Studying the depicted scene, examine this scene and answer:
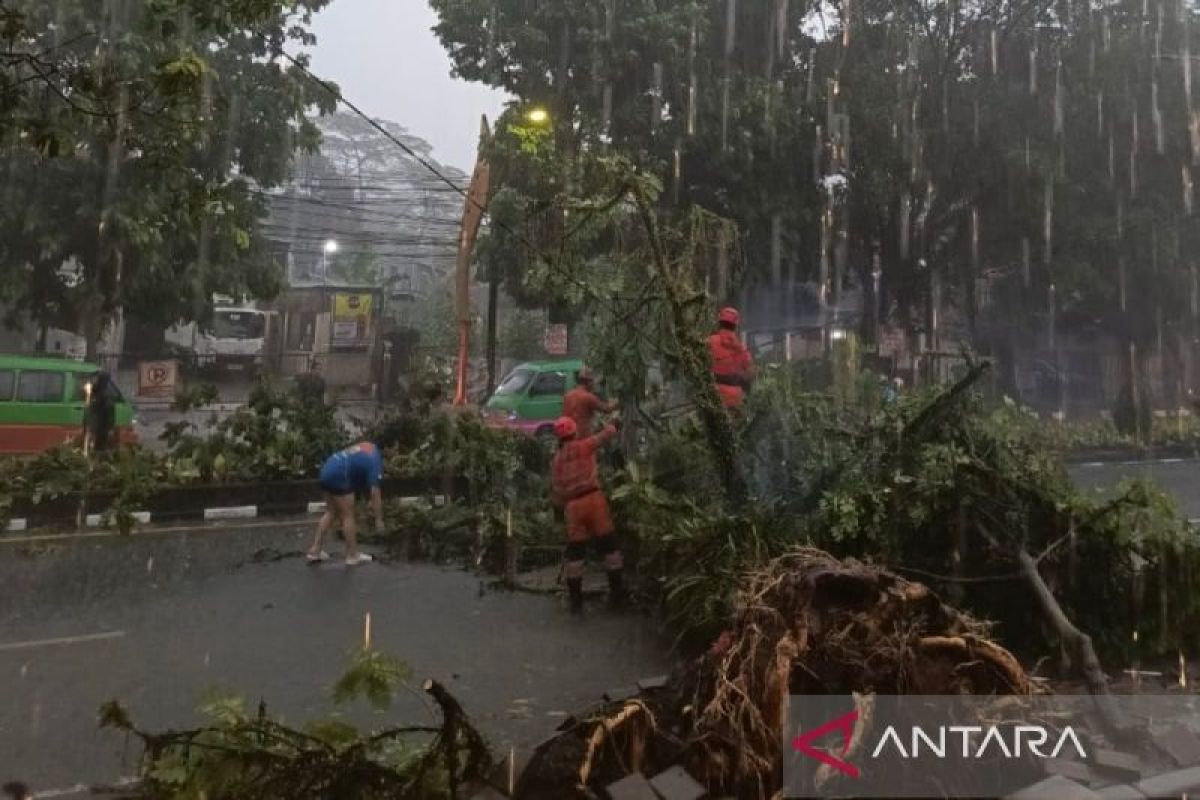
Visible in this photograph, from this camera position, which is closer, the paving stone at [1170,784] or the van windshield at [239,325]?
the paving stone at [1170,784]

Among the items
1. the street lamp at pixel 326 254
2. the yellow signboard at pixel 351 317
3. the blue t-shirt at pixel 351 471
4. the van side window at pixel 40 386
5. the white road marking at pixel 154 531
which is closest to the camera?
the blue t-shirt at pixel 351 471

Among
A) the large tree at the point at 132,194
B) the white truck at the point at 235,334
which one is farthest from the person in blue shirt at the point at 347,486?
the white truck at the point at 235,334

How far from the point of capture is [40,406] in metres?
13.6

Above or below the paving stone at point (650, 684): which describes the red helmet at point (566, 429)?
above

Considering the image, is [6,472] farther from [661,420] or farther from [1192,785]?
[1192,785]

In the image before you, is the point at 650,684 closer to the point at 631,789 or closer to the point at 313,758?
the point at 631,789

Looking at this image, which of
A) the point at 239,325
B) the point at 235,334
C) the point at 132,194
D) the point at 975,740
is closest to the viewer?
the point at 975,740

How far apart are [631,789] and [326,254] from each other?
149ft

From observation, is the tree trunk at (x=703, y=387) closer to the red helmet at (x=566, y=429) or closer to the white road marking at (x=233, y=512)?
the red helmet at (x=566, y=429)

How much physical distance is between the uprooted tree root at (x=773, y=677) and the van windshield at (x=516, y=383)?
12.5 meters

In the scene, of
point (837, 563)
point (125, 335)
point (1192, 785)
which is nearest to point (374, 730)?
point (837, 563)

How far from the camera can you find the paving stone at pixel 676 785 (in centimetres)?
327

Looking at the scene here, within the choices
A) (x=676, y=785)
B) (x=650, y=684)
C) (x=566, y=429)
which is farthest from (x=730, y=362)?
(x=676, y=785)

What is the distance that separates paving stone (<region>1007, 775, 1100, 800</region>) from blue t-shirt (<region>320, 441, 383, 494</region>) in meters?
6.15
